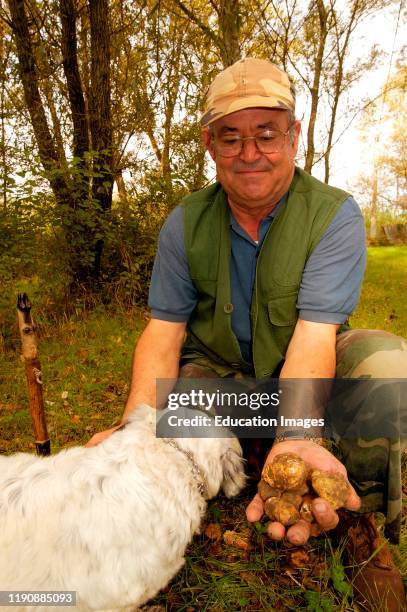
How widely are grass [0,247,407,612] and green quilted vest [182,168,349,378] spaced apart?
946 millimetres

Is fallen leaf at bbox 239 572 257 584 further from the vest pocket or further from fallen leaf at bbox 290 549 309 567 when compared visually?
the vest pocket

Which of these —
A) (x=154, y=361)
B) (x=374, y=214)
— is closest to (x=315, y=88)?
(x=374, y=214)

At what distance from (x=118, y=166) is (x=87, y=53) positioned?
1771mm

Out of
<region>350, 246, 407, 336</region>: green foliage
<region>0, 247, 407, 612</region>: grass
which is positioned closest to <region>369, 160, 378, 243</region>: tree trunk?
<region>350, 246, 407, 336</region>: green foliage

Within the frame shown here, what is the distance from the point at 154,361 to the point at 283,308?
2.60ft

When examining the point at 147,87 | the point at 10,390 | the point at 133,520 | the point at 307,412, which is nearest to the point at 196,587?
the point at 133,520

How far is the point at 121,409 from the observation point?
390cm

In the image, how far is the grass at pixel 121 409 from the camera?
2.07m

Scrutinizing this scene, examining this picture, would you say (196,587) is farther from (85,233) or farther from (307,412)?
(85,233)

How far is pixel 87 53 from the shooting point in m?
6.33

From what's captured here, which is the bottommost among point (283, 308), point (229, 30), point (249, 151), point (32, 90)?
point (283, 308)

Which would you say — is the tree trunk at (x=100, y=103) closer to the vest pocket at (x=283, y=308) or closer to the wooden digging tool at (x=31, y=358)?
the wooden digging tool at (x=31, y=358)

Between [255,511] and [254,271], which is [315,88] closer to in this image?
[254,271]

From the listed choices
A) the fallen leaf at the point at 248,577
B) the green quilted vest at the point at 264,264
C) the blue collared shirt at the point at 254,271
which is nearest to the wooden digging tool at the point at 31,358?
the blue collared shirt at the point at 254,271
